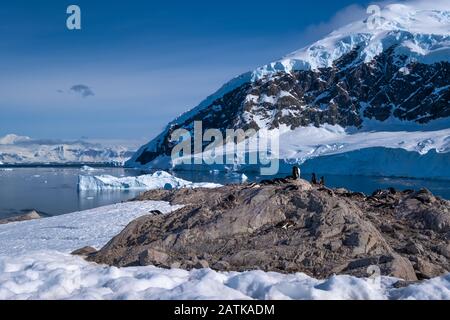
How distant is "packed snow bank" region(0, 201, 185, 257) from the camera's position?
37.1 feet

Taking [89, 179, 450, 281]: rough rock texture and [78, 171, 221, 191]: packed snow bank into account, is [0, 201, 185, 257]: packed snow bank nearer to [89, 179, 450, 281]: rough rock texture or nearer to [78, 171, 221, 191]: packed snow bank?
[89, 179, 450, 281]: rough rock texture

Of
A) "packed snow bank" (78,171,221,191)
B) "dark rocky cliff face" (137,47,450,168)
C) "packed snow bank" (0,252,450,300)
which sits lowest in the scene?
"packed snow bank" (78,171,221,191)

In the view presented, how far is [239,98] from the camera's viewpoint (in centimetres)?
12725

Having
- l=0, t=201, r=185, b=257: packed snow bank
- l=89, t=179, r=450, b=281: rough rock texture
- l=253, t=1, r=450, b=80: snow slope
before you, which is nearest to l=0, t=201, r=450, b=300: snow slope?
l=89, t=179, r=450, b=281: rough rock texture

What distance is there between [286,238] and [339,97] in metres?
121

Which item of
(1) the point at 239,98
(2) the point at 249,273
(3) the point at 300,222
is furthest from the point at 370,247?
(1) the point at 239,98

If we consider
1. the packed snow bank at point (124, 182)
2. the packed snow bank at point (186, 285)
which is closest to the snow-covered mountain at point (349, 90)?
the packed snow bank at point (124, 182)

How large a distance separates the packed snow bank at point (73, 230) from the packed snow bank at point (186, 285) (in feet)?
11.5

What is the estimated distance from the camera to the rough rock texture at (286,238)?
23.4 feet

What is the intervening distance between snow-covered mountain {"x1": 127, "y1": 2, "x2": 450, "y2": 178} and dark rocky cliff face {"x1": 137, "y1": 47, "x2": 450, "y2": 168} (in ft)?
0.69

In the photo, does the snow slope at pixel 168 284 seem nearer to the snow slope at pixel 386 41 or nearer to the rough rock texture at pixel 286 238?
the rough rock texture at pixel 286 238

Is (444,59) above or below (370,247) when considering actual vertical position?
above

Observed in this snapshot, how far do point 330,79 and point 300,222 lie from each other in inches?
4906
